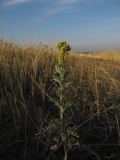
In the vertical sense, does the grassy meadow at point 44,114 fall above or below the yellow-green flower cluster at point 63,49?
below

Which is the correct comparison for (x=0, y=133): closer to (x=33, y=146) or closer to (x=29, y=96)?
(x=33, y=146)

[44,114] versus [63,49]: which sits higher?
[63,49]

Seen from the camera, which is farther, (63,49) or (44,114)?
(44,114)

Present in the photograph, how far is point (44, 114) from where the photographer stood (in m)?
4.48

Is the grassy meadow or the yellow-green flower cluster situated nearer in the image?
the yellow-green flower cluster

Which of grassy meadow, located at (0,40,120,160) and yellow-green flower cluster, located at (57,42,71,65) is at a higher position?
yellow-green flower cluster, located at (57,42,71,65)

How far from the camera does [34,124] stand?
13.9 feet

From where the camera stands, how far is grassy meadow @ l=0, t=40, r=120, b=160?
13.0 feet

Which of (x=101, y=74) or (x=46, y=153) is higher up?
(x=101, y=74)

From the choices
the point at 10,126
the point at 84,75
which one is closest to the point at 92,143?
the point at 10,126

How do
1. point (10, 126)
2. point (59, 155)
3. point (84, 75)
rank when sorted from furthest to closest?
point (84, 75), point (10, 126), point (59, 155)

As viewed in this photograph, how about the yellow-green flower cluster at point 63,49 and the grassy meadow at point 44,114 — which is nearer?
the yellow-green flower cluster at point 63,49

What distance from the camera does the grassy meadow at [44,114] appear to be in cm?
397

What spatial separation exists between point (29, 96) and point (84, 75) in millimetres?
1493
